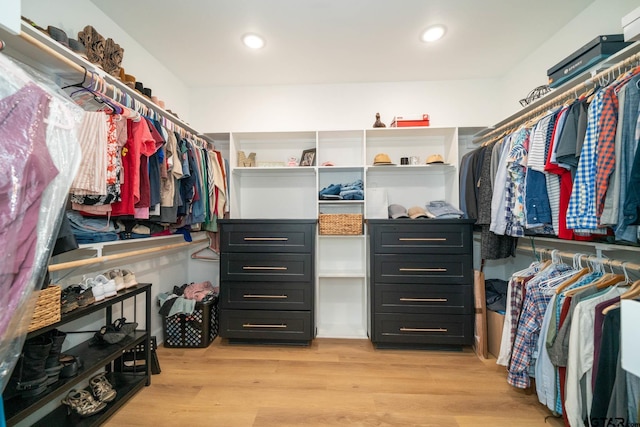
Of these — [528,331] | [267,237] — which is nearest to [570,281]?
[528,331]

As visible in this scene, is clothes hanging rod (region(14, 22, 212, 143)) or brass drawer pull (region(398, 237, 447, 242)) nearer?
clothes hanging rod (region(14, 22, 212, 143))

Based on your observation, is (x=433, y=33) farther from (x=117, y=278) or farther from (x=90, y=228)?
(x=117, y=278)

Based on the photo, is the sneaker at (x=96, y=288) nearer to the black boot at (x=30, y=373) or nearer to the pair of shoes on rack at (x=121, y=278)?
the pair of shoes on rack at (x=121, y=278)

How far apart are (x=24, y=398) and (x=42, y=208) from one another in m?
0.94

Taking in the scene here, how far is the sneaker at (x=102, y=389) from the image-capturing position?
1432 millimetres

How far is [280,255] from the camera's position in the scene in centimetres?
217

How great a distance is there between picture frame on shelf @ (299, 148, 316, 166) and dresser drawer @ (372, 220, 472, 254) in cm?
88

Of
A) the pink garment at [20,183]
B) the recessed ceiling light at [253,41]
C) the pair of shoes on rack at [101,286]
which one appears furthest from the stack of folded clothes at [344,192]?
the pink garment at [20,183]

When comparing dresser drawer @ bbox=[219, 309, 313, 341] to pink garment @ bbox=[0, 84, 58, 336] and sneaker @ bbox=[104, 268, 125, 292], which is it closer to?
sneaker @ bbox=[104, 268, 125, 292]

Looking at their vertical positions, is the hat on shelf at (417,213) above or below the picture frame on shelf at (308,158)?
below

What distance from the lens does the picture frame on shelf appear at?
2539 millimetres

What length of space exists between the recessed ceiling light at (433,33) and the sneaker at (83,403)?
301cm

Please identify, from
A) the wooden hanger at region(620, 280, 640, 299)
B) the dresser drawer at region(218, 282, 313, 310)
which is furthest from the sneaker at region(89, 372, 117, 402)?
the wooden hanger at region(620, 280, 640, 299)

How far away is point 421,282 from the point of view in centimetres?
210
